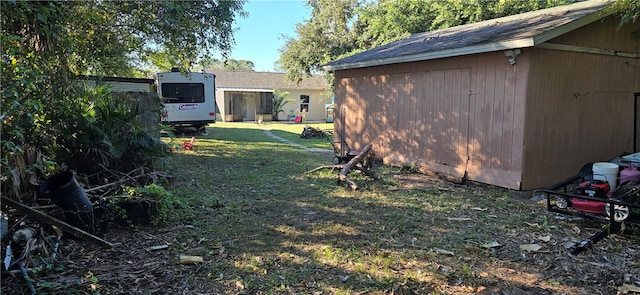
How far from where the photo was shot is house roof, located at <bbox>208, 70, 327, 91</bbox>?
98.6 ft

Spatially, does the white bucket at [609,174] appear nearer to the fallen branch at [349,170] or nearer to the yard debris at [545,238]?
the yard debris at [545,238]

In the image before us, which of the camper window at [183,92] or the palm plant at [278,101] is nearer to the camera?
the camper window at [183,92]

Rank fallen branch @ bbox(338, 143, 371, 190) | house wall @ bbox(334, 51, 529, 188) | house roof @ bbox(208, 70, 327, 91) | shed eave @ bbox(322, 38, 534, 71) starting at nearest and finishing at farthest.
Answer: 1. shed eave @ bbox(322, 38, 534, 71)
2. house wall @ bbox(334, 51, 529, 188)
3. fallen branch @ bbox(338, 143, 371, 190)
4. house roof @ bbox(208, 70, 327, 91)

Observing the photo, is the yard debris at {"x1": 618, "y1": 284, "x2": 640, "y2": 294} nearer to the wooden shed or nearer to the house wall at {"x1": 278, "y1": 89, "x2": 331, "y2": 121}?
the wooden shed

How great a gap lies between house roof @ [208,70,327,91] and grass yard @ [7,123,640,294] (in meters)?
24.1

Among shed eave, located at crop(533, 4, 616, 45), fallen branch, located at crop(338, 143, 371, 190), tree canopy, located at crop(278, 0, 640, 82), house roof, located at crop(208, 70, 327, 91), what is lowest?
fallen branch, located at crop(338, 143, 371, 190)

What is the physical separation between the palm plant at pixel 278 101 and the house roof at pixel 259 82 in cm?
93

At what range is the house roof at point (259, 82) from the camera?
30058mm

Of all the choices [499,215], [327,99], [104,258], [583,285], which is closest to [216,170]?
[104,258]

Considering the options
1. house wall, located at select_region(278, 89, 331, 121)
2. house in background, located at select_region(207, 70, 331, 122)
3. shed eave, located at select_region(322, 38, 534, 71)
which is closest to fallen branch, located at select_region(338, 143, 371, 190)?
shed eave, located at select_region(322, 38, 534, 71)

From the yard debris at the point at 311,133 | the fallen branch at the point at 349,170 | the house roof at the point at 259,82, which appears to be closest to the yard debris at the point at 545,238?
the fallen branch at the point at 349,170

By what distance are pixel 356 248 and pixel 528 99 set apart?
403cm

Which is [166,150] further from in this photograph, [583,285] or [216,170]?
[583,285]

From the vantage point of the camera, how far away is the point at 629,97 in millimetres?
7551
